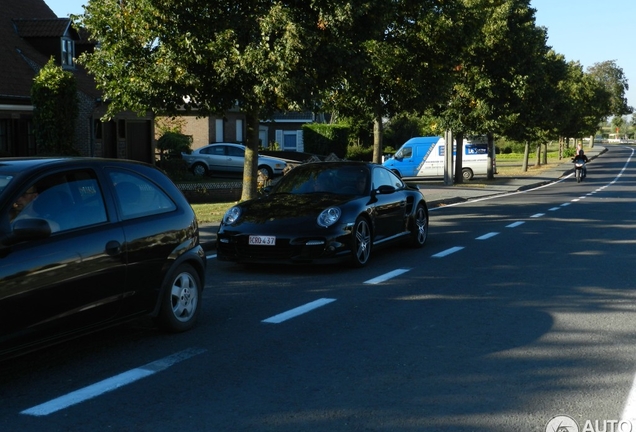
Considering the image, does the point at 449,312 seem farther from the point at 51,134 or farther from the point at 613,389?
the point at 51,134

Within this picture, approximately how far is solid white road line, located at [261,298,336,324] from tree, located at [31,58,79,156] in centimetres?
1687

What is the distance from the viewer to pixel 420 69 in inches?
955

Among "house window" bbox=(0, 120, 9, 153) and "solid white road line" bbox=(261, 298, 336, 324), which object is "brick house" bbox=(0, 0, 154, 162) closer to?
"house window" bbox=(0, 120, 9, 153)

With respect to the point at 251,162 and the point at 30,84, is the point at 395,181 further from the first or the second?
the point at 30,84

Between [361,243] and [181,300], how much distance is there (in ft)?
14.3

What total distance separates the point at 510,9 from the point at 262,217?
99.6 feet

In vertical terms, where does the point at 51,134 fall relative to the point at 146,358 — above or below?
above

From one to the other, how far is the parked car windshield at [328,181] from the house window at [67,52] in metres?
19.7

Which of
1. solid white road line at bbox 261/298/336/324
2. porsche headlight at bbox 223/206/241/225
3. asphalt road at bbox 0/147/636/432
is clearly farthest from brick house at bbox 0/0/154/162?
solid white road line at bbox 261/298/336/324

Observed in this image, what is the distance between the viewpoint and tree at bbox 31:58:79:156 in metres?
24.1

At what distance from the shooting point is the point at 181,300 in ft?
24.0

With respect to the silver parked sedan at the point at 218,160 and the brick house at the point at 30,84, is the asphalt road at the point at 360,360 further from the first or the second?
the silver parked sedan at the point at 218,160

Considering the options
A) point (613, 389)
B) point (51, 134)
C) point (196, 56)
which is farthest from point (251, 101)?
point (613, 389)

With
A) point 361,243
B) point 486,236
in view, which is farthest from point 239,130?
point 361,243
